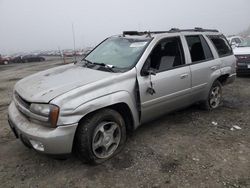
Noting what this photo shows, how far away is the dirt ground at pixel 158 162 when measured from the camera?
312 centimetres

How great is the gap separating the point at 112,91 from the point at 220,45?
3.34m

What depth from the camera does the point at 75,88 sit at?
3211mm

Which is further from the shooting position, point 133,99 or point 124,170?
point 133,99

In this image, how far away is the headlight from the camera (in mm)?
2967

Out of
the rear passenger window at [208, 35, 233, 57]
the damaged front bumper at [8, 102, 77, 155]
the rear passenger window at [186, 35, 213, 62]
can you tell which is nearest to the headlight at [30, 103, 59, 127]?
the damaged front bumper at [8, 102, 77, 155]

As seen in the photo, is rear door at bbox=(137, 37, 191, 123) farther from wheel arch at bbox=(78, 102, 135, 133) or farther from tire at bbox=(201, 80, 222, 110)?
tire at bbox=(201, 80, 222, 110)

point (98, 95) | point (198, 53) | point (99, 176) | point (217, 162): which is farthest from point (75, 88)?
point (198, 53)

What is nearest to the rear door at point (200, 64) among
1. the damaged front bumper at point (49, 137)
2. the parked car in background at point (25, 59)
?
the damaged front bumper at point (49, 137)

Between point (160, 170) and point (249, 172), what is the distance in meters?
1.12

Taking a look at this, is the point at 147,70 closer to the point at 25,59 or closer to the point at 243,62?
the point at 243,62

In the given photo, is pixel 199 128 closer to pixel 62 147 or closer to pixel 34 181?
pixel 62 147

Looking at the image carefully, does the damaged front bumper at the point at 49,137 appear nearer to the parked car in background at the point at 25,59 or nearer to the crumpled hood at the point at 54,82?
the crumpled hood at the point at 54,82

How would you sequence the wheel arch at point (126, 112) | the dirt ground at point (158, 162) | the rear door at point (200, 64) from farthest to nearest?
the rear door at point (200, 64) < the wheel arch at point (126, 112) < the dirt ground at point (158, 162)

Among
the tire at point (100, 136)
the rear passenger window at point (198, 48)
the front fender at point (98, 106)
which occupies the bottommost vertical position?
the tire at point (100, 136)
